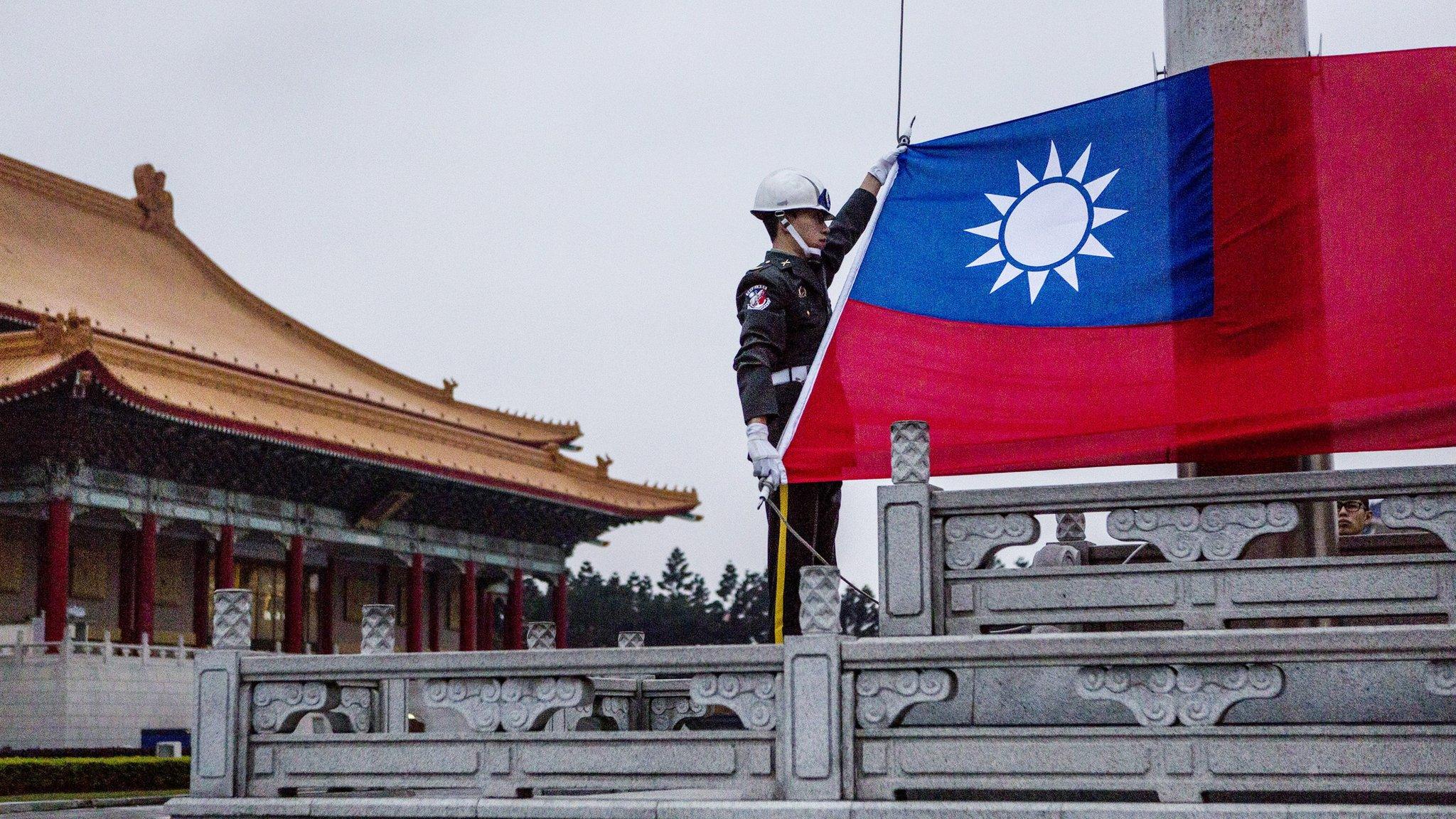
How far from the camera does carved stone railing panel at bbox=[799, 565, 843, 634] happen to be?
4.90 m

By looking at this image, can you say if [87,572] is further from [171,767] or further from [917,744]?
[917,744]

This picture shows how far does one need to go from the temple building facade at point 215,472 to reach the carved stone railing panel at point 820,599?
687 inches

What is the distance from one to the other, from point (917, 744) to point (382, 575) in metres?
27.3

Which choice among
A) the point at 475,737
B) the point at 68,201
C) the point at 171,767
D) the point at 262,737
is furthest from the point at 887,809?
the point at 68,201

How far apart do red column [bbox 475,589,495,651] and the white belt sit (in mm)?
28335

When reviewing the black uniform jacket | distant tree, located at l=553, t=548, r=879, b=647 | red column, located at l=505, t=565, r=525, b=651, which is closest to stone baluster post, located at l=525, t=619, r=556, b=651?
the black uniform jacket

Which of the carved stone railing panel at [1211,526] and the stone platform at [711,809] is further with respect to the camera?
the carved stone railing panel at [1211,526]

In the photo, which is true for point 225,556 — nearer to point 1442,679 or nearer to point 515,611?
point 515,611

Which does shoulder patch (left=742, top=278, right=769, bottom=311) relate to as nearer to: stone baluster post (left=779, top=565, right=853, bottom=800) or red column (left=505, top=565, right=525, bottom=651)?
stone baluster post (left=779, top=565, right=853, bottom=800)

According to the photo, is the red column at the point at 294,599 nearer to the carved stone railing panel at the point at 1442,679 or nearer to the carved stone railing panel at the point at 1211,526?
the carved stone railing panel at the point at 1211,526

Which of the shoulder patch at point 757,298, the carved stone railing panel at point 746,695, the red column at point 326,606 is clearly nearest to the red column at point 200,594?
the red column at point 326,606

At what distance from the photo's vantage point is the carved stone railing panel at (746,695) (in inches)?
197

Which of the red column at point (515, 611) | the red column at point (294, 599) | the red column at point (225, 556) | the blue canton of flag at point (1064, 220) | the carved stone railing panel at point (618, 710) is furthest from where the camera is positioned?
the red column at point (515, 611)

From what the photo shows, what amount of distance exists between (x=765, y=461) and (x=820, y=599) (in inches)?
36.4
